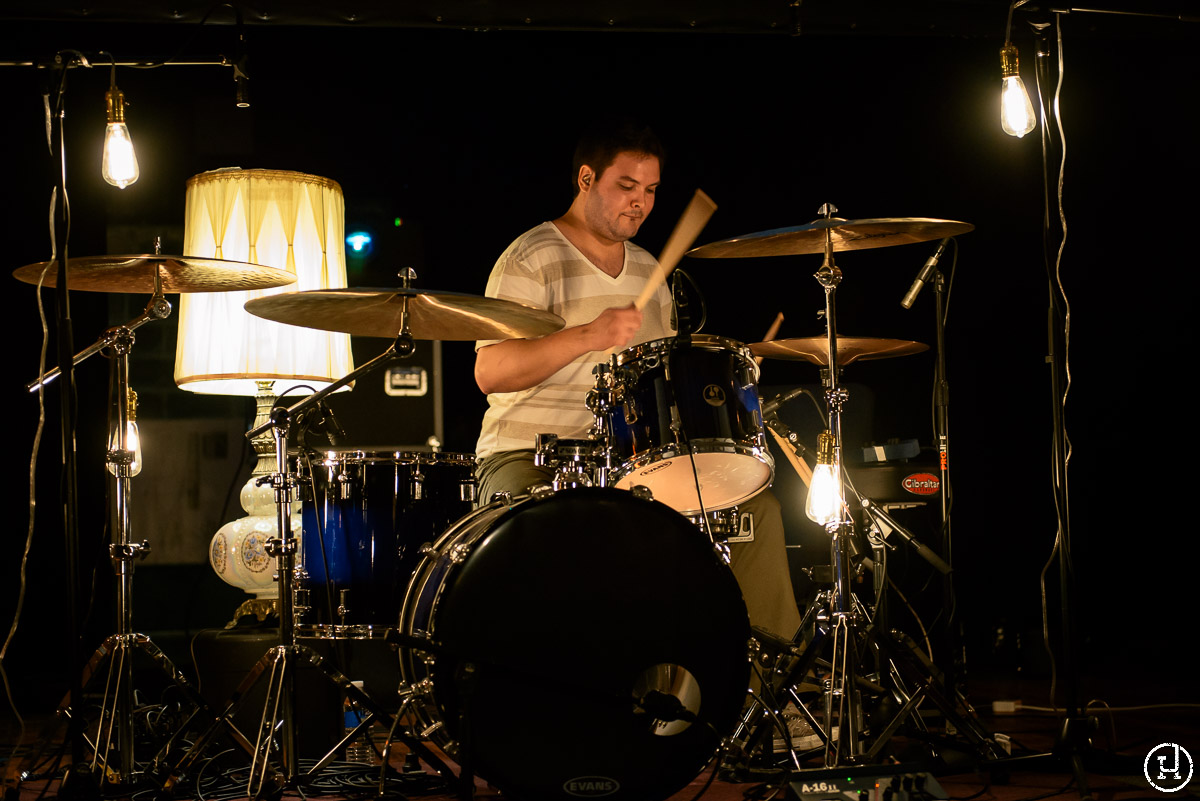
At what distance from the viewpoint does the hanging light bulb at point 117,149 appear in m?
2.97

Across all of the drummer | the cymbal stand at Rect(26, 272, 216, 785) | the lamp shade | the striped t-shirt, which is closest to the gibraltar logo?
the drummer

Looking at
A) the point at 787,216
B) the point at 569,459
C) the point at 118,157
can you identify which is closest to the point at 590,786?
the point at 569,459

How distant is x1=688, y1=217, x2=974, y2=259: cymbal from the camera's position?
3031 mm

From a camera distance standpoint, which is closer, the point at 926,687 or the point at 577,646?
the point at 577,646

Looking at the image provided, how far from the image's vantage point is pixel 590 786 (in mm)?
2533

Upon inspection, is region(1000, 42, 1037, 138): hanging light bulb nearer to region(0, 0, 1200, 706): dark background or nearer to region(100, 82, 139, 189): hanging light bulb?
region(0, 0, 1200, 706): dark background

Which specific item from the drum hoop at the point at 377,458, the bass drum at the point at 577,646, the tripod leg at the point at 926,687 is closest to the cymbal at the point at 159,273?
the drum hoop at the point at 377,458

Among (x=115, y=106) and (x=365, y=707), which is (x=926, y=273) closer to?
(x=365, y=707)

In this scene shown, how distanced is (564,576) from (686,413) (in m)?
0.56

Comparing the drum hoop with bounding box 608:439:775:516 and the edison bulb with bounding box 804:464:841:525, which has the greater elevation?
the drum hoop with bounding box 608:439:775:516

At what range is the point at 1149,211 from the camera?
527 cm

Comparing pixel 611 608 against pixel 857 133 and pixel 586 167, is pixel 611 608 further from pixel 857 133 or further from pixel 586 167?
pixel 857 133

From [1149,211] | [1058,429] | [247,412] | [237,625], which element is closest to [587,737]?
[1058,429]

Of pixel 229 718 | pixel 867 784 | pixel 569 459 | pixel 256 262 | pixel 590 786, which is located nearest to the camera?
pixel 867 784
